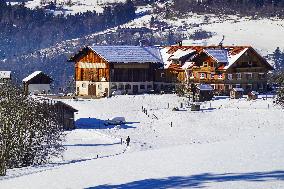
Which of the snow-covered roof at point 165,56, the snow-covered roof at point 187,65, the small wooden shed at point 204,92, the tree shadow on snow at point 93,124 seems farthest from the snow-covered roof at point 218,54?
the tree shadow on snow at point 93,124

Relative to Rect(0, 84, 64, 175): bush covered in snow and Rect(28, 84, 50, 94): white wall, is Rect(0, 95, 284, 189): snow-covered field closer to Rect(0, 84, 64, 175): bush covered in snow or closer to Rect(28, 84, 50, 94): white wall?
Rect(0, 84, 64, 175): bush covered in snow

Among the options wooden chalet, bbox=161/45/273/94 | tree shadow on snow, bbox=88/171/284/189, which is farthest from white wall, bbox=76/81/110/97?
tree shadow on snow, bbox=88/171/284/189

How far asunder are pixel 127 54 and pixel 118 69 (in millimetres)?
2199

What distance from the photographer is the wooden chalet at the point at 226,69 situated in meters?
74.3

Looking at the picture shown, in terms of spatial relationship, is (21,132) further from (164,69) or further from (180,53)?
(180,53)

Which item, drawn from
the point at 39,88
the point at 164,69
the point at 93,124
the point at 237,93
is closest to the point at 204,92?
the point at 237,93

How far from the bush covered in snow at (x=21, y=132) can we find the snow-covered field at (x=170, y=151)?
1354mm

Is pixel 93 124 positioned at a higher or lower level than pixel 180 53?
lower

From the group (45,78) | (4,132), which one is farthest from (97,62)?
(4,132)

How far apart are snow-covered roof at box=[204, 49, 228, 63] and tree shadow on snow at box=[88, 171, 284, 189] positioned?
53414 millimetres

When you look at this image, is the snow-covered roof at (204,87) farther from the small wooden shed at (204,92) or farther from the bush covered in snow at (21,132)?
the bush covered in snow at (21,132)

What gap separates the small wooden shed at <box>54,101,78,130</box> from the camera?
5759 centimetres

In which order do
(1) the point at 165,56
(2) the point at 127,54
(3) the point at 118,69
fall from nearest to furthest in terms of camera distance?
(3) the point at 118,69
(2) the point at 127,54
(1) the point at 165,56

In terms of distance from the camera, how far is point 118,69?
77.9m
